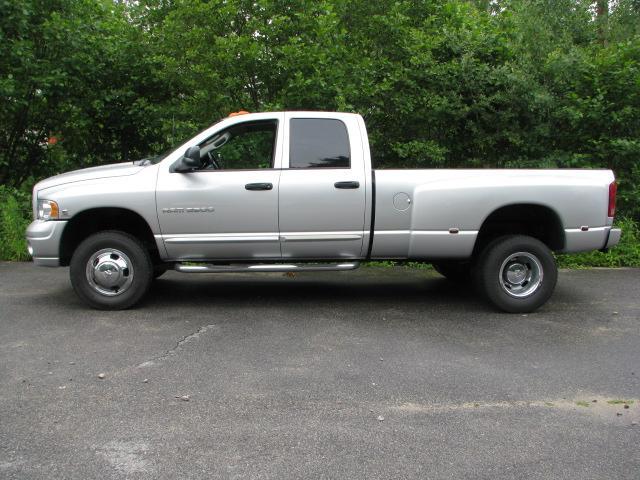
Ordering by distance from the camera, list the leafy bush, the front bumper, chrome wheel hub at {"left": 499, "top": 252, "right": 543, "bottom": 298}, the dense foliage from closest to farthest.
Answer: the front bumper, chrome wheel hub at {"left": 499, "top": 252, "right": 543, "bottom": 298}, the dense foliage, the leafy bush

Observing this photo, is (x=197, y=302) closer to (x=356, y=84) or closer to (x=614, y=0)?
(x=356, y=84)

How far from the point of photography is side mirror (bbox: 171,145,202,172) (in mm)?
→ 6396

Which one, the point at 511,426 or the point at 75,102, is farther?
the point at 75,102

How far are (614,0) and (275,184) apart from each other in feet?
40.6

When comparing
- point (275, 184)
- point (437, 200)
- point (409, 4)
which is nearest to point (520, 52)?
point (409, 4)

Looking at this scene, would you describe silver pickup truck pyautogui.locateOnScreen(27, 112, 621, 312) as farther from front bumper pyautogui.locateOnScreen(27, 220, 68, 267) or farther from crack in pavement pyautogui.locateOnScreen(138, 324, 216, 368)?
crack in pavement pyautogui.locateOnScreen(138, 324, 216, 368)

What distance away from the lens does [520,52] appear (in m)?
10.3

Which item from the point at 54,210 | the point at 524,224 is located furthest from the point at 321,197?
the point at 54,210

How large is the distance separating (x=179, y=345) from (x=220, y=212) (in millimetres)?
1548

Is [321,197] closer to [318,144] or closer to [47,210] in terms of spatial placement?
[318,144]

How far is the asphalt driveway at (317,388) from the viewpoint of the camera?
3.50 m

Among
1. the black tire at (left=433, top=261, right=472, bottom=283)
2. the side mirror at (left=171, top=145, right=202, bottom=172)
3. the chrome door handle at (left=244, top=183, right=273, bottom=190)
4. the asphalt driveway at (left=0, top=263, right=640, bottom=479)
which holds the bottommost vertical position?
the asphalt driveway at (left=0, top=263, right=640, bottom=479)

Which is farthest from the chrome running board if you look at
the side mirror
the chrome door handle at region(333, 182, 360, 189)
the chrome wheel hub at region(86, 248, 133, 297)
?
the side mirror

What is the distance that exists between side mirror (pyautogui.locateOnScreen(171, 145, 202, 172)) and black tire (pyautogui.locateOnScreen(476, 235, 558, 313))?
303 centimetres
